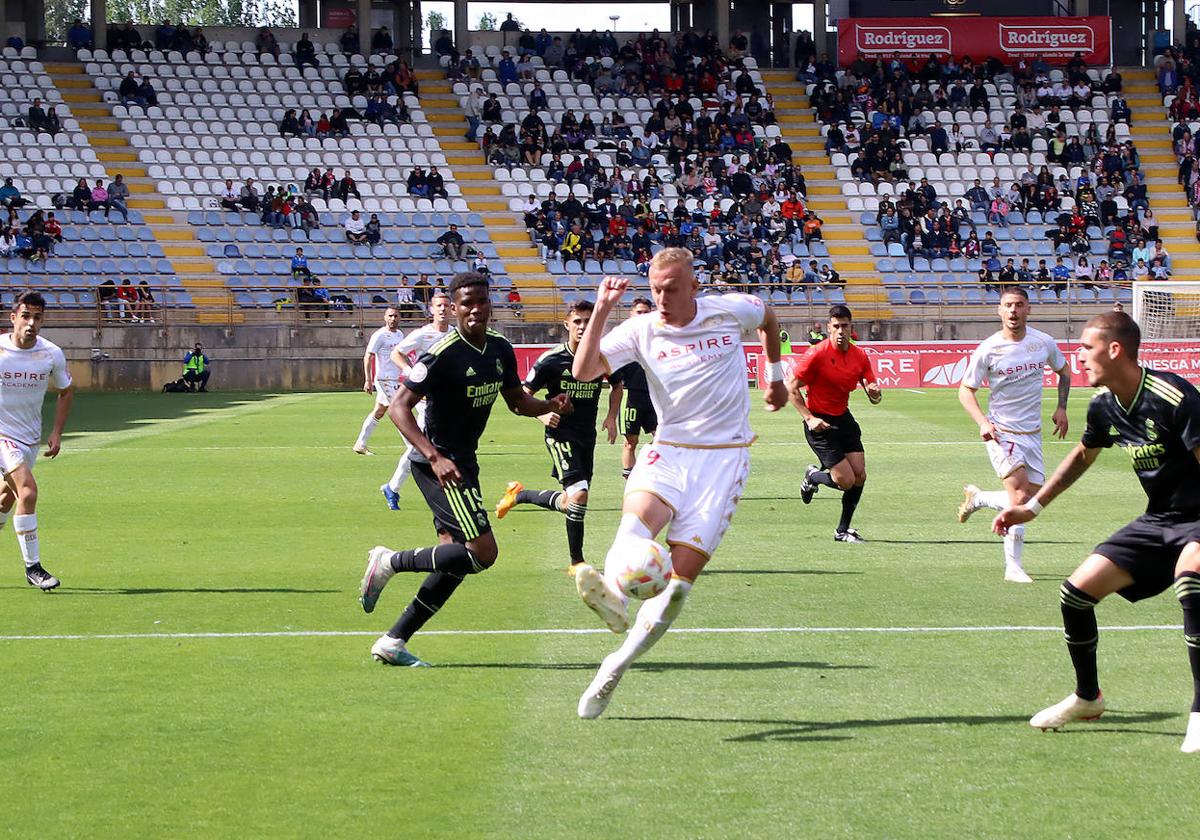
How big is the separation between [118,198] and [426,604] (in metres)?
40.7

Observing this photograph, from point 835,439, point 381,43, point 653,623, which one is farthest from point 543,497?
point 381,43

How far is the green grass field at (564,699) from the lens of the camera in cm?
572

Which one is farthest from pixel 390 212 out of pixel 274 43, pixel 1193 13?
pixel 1193 13

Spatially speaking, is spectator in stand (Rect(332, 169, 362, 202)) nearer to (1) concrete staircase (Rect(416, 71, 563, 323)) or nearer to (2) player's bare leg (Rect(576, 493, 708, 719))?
(1) concrete staircase (Rect(416, 71, 563, 323))

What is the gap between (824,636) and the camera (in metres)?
9.08

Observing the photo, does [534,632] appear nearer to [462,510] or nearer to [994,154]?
[462,510]

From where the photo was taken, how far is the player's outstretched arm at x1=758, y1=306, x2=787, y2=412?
752 cm

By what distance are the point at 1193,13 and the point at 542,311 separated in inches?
1251

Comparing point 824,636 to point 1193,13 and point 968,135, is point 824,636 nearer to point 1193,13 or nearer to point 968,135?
point 968,135

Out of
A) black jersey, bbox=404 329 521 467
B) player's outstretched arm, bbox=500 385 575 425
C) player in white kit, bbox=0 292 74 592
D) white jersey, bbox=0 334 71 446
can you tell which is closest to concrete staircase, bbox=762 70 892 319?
white jersey, bbox=0 334 71 446

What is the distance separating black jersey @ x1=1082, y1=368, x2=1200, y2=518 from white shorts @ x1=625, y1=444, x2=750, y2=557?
1681mm

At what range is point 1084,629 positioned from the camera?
262 inches

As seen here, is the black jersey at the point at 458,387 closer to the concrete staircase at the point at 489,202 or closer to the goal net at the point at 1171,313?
the goal net at the point at 1171,313

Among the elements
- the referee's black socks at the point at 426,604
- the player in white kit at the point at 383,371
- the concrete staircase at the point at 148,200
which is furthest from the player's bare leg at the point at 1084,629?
the concrete staircase at the point at 148,200
